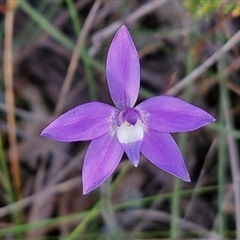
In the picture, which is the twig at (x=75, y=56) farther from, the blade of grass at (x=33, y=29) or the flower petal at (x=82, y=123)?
the flower petal at (x=82, y=123)

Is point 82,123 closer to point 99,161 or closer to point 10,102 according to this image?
point 99,161

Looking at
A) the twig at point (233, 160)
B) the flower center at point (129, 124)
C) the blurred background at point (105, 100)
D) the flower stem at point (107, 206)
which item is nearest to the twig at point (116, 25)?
the blurred background at point (105, 100)

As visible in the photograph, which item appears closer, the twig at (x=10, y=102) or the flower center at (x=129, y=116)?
the flower center at (x=129, y=116)

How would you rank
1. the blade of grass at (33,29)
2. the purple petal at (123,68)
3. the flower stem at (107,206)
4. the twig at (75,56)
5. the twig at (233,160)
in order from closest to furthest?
the purple petal at (123,68)
the flower stem at (107,206)
the twig at (233,160)
the twig at (75,56)
the blade of grass at (33,29)

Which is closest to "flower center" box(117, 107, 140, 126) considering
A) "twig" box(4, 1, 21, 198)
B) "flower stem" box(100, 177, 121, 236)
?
"flower stem" box(100, 177, 121, 236)

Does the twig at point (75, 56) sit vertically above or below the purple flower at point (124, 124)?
above

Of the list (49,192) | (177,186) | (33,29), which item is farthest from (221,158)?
(33,29)

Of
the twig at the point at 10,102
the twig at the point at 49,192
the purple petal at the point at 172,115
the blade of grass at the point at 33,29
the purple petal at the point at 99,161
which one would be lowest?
the purple petal at the point at 99,161
